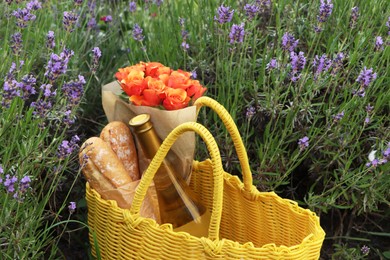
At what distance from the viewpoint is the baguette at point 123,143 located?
2.38m

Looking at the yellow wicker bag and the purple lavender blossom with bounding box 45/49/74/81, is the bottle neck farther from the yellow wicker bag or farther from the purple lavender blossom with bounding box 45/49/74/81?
the purple lavender blossom with bounding box 45/49/74/81

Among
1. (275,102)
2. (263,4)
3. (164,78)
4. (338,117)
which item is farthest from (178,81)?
(263,4)

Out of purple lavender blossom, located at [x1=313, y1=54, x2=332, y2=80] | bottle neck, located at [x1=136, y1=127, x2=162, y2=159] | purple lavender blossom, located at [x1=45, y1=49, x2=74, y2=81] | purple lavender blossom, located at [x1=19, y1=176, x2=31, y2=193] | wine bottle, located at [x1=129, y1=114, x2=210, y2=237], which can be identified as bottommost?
wine bottle, located at [x1=129, y1=114, x2=210, y2=237]

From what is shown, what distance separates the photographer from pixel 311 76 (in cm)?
268

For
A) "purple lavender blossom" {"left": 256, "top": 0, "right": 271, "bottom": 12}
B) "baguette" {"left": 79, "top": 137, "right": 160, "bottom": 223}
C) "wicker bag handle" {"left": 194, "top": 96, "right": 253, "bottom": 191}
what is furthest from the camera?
"purple lavender blossom" {"left": 256, "top": 0, "right": 271, "bottom": 12}

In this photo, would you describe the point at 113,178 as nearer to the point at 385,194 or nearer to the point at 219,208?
the point at 219,208

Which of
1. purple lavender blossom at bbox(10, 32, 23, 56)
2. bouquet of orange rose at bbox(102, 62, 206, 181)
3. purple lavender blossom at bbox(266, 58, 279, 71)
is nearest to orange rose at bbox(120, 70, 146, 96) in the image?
bouquet of orange rose at bbox(102, 62, 206, 181)

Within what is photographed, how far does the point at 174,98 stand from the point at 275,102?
506 millimetres

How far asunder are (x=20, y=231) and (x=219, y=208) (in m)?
0.61

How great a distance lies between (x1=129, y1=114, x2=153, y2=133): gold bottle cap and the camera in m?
2.23

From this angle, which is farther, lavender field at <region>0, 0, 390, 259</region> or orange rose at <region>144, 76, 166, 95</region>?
lavender field at <region>0, 0, 390, 259</region>

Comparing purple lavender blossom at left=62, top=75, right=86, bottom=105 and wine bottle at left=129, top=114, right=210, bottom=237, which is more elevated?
purple lavender blossom at left=62, top=75, right=86, bottom=105

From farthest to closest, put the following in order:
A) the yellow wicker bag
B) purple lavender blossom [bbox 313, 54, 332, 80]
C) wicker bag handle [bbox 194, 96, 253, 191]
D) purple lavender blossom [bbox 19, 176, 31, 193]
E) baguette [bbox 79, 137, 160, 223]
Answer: purple lavender blossom [bbox 313, 54, 332, 80] → baguette [bbox 79, 137, 160, 223] → wicker bag handle [bbox 194, 96, 253, 191] → the yellow wicker bag → purple lavender blossom [bbox 19, 176, 31, 193]

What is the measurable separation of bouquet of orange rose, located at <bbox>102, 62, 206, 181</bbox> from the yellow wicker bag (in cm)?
7
